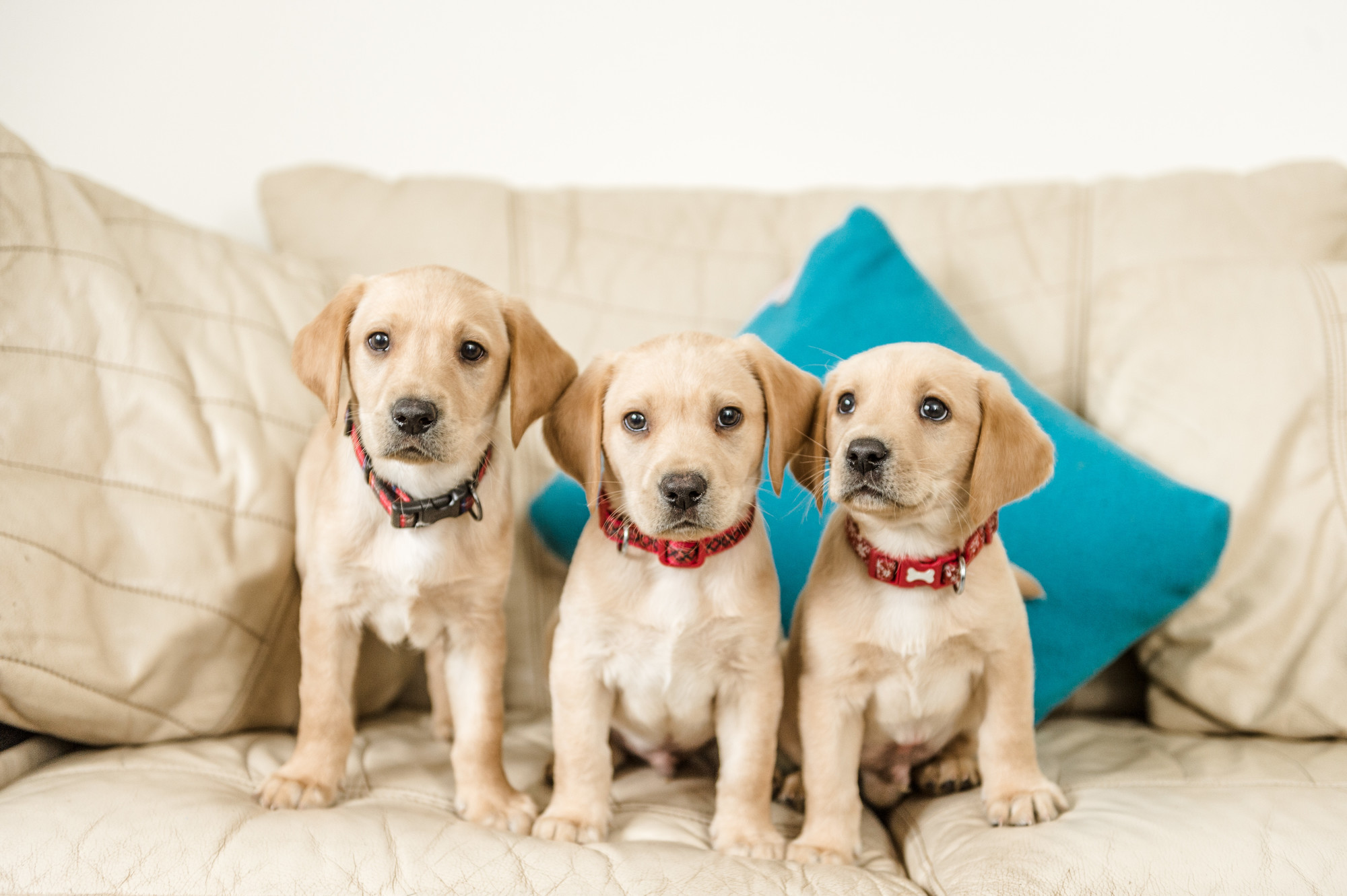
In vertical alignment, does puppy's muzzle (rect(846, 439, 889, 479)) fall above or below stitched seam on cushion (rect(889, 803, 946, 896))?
above

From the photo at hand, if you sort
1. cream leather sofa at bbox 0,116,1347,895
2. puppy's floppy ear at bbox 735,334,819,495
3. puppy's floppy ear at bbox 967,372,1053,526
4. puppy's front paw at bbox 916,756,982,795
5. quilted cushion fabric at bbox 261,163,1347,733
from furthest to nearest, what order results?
quilted cushion fabric at bbox 261,163,1347,733 < puppy's front paw at bbox 916,756,982,795 < puppy's floppy ear at bbox 735,334,819,495 < puppy's floppy ear at bbox 967,372,1053,526 < cream leather sofa at bbox 0,116,1347,895

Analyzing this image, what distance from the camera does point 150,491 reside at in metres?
2.09

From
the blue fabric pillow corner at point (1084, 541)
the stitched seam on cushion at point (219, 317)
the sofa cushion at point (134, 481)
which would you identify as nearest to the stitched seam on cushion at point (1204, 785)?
the blue fabric pillow corner at point (1084, 541)

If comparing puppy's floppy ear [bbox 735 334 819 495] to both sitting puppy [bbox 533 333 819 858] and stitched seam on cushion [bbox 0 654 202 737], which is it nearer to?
sitting puppy [bbox 533 333 819 858]

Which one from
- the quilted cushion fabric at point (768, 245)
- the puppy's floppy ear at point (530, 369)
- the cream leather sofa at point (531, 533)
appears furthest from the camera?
the quilted cushion fabric at point (768, 245)

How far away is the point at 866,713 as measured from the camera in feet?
6.44

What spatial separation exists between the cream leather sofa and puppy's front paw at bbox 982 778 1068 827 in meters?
0.04

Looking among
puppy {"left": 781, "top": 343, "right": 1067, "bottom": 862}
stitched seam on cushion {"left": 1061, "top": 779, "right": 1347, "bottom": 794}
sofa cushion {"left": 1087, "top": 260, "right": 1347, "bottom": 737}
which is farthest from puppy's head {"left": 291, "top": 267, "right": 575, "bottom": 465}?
sofa cushion {"left": 1087, "top": 260, "right": 1347, "bottom": 737}

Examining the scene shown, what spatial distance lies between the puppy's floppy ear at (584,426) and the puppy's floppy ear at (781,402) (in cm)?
31

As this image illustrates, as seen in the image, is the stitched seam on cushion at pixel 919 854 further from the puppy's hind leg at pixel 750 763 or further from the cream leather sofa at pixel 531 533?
the puppy's hind leg at pixel 750 763

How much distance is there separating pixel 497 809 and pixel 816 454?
38.9 inches

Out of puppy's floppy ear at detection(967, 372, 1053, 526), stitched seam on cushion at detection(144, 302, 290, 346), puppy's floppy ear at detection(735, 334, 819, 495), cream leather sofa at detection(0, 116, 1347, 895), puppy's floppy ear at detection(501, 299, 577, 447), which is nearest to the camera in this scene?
cream leather sofa at detection(0, 116, 1347, 895)

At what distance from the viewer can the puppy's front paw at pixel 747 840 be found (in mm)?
1811

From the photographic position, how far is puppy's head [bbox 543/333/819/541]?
174cm
